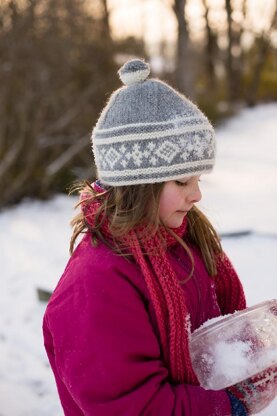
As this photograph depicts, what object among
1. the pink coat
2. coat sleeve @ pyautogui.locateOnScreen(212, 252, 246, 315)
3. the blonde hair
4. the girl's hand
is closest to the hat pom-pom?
the blonde hair

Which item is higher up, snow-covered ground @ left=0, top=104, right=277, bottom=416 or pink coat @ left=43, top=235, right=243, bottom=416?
pink coat @ left=43, top=235, right=243, bottom=416

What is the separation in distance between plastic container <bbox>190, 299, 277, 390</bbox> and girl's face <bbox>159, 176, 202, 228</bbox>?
38cm

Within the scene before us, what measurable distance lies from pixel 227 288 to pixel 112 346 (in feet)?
2.12

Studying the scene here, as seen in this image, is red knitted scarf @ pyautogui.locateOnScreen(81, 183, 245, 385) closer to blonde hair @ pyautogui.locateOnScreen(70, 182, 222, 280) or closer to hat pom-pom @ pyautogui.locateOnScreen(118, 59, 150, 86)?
blonde hair @ pyautogui.locateOnScreen(70, 182, 222, 280)

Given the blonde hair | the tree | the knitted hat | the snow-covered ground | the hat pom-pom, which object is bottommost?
the snow-covered ground

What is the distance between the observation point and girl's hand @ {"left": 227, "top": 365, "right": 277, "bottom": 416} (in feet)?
4.23

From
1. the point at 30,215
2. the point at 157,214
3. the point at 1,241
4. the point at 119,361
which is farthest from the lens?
the point at 30,215

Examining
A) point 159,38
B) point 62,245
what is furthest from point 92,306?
point 159,38

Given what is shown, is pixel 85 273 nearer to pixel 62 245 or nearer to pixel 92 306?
pixel 92 306

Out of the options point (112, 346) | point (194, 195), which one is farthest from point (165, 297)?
point (194, 195)

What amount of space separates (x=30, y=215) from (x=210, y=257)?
4908 mm

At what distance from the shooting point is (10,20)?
260 inches

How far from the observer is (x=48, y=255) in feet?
15.1

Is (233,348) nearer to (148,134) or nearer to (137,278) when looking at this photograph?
(137,278)
